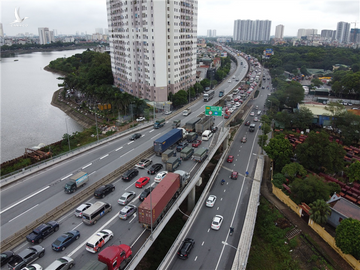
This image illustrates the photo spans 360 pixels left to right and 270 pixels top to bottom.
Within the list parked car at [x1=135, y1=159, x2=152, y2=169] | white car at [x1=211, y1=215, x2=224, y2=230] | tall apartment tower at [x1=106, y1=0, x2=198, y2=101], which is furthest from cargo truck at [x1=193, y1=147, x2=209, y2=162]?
tall apartment tower at [x1=106, y1=0, x2=198, y2=101]

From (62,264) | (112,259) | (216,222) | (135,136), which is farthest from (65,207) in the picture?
(135,136)

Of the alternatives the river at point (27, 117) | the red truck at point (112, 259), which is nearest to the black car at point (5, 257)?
the red truck at point (112, 259)

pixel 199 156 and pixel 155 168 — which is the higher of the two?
pixel 199 156

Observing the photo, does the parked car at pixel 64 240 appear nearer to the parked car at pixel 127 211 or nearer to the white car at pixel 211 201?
the parked car at pixel 127 211

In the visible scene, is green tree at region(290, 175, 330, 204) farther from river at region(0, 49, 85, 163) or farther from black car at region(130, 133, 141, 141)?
river at region(0, 49, 85, 163)

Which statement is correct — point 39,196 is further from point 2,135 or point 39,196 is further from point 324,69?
point 324,69

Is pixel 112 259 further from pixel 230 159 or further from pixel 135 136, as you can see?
pixel 230 159
